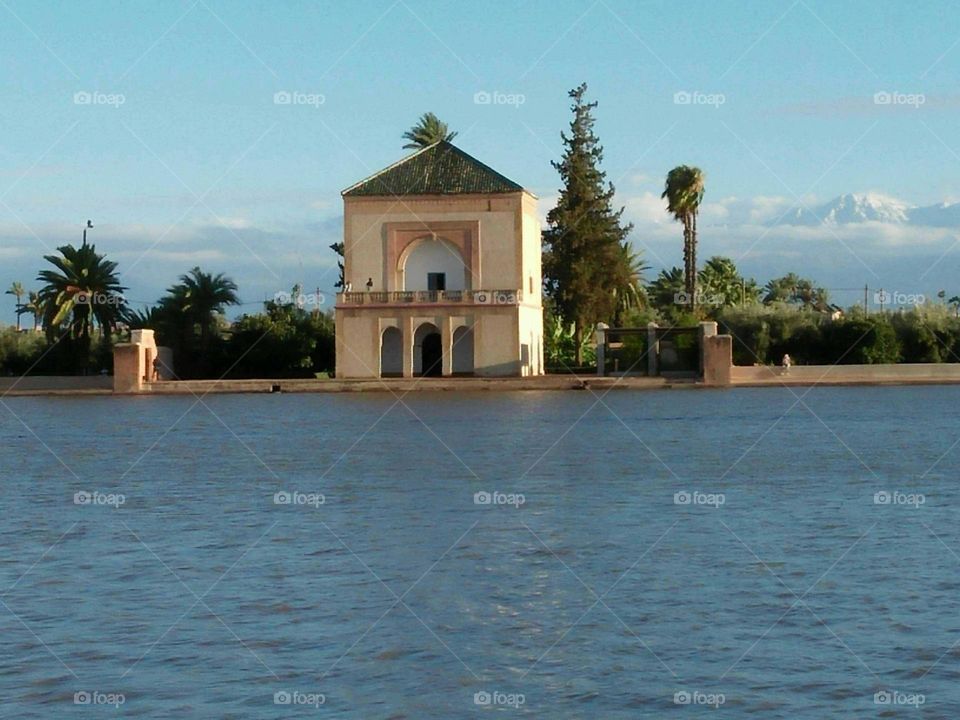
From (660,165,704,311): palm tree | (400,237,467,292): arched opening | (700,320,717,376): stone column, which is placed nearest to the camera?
(700,320,717,376): stone column

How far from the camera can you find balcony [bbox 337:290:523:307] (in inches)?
2295

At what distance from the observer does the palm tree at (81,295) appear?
6294cm

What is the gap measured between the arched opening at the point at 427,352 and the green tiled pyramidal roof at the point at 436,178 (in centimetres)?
508

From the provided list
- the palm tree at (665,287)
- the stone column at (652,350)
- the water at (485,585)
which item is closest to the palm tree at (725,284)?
the palm tree at (665,287)

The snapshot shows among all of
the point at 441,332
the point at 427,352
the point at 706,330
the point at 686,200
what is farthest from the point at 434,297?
the point at 686,200

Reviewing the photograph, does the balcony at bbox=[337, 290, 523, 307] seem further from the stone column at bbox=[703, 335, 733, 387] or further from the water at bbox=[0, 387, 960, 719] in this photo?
the water at bbox=[0, 387, 960, 719]

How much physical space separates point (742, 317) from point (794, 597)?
52039 millimetres

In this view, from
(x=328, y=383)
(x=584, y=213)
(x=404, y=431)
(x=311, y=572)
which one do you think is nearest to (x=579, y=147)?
(x=584, y=213)

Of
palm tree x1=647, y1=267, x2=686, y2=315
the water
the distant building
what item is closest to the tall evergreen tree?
the distant building

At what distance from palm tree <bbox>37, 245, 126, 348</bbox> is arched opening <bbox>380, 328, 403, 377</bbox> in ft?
38.3

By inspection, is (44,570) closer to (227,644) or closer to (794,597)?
(227,644)

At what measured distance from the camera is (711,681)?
9.65 m

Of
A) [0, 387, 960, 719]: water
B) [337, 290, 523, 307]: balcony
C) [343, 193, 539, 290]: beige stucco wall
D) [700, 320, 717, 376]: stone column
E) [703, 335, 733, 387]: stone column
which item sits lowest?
[0, 387, 960, 719]: water

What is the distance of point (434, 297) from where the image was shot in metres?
58.5
